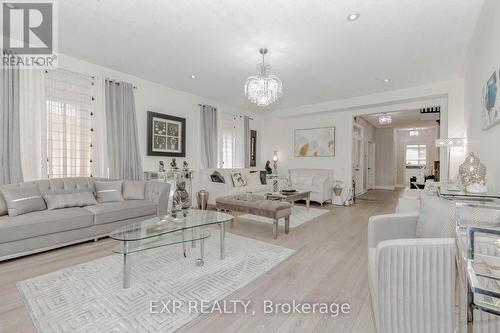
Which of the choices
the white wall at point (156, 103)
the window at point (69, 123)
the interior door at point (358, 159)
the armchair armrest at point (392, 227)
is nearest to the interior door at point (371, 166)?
the interior door at point (358, 159)

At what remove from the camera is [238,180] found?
5.97m

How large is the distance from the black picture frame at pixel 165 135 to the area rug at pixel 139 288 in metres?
2.66

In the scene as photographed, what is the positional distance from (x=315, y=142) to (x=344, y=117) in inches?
43.1

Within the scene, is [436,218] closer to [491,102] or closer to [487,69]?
[491,102]

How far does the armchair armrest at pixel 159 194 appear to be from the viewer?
4.01 m

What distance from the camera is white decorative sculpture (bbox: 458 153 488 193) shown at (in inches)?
88.3

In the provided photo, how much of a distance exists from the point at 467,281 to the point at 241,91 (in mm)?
5337

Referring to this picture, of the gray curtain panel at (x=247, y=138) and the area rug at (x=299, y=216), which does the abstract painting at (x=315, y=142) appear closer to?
the gray curtain panel at (x=247, y=138)

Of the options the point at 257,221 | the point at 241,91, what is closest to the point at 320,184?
the point at 257,221

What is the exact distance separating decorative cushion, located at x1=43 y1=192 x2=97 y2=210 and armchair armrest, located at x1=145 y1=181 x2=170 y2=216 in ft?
2.67

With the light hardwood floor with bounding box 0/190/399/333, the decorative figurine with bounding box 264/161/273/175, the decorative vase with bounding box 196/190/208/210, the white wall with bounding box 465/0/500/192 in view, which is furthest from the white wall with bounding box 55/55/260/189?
the white wall with bounding box 465/0/500/192

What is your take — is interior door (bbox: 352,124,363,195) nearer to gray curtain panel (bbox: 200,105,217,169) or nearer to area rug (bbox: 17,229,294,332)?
gray curtain panel (bbox: 200,105,217,169)

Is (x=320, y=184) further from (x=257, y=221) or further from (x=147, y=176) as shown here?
(x=147, y=176)

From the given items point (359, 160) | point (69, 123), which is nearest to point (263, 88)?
point (69, 123)
